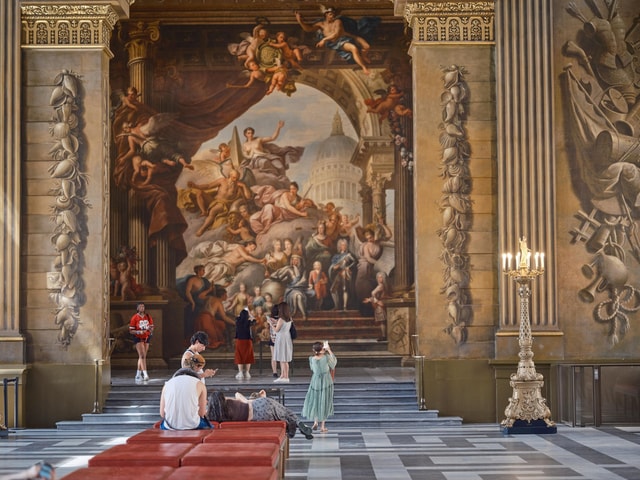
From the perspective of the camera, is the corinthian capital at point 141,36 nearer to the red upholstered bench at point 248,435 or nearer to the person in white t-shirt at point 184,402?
the person in white t-shirt at point 184,402

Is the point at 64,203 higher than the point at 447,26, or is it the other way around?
the point at 447,26

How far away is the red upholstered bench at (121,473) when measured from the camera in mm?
8695

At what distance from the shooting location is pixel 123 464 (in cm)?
962

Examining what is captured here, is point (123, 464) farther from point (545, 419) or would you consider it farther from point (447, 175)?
point (447, 175)

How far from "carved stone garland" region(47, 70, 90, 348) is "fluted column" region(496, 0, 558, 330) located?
25.3ft

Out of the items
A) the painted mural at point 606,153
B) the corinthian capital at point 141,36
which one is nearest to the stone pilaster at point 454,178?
the painted mural at point 606,153

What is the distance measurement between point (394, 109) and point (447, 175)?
249 inches

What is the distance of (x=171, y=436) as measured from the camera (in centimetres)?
1164

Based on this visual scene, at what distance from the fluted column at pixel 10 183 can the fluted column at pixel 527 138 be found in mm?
8773

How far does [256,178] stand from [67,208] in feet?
22.5

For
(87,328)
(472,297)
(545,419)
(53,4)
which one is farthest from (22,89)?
(545,419)

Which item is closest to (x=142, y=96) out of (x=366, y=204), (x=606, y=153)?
(x=366, y=204)

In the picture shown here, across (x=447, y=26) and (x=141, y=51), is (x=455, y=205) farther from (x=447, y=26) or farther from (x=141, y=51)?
(x=141, y=51)

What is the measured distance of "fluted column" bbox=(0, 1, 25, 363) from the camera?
19609 mm
